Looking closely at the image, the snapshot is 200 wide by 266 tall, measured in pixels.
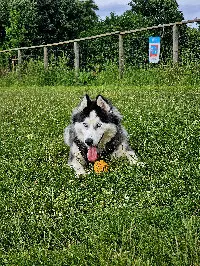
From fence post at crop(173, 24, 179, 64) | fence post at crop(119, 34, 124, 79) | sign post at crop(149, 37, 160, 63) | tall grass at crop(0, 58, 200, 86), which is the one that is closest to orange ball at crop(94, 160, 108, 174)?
tall grass at crop(0, 58, 200, 86)

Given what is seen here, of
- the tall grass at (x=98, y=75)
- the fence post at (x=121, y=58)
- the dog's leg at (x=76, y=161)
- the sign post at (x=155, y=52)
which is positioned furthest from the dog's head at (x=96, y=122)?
the fence post at (x=121, y=58)

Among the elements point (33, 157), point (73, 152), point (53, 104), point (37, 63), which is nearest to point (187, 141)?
point (73, 152)

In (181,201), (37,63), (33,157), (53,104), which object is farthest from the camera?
(37,63)

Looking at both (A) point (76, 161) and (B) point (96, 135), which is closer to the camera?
(B) point (96, 135)

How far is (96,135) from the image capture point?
240 inches

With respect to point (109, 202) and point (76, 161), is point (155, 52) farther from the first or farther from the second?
point (109, 202)

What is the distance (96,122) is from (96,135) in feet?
0.49

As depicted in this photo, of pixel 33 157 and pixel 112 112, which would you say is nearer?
pixel 112 112

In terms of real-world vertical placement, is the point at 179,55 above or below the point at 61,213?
above

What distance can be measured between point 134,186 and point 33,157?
2.19 metres

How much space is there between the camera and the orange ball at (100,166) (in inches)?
233

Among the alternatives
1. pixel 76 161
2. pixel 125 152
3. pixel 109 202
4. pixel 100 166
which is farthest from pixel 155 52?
pixel 109 202

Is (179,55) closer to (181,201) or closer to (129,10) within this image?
(181,201)

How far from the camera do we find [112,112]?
633 centimetres
